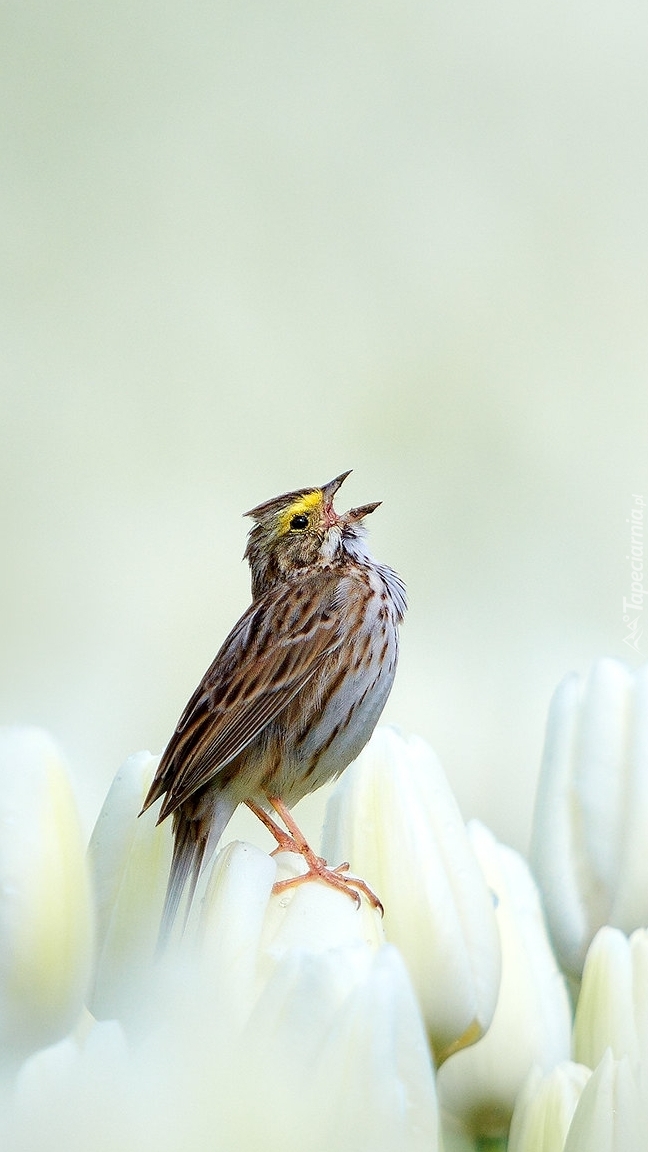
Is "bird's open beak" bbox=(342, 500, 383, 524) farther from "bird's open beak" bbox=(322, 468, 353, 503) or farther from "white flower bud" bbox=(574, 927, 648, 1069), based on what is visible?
"white flower bud" bbox=(574, 927, 648, 1069)

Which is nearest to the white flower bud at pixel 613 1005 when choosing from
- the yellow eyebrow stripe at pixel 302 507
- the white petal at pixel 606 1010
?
the white petal at pixel 606 1010

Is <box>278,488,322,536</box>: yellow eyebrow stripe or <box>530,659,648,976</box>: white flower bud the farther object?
<box>278,488,322,536</box>: yellow eyebrow stripe

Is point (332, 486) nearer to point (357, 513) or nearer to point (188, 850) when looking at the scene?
point (357, 513)

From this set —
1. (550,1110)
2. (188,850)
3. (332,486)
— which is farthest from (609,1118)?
(332,486)

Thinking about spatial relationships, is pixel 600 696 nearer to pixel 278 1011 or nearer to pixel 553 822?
pixel 553 822

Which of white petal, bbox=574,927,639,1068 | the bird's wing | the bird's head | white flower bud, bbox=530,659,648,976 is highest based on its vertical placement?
the bird's head

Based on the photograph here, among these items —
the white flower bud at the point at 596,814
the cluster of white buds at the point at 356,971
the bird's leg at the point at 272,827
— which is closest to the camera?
the cluster of white buds at the point at 356,971

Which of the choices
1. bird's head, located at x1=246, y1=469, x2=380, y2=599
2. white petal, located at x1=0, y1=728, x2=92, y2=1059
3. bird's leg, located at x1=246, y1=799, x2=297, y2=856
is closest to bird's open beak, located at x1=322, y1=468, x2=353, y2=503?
bird's head, located at x1=246, y1=469, x2=380, y2=599

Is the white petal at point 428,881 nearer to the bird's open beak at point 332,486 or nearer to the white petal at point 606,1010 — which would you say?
the white petal at point 606,1010
